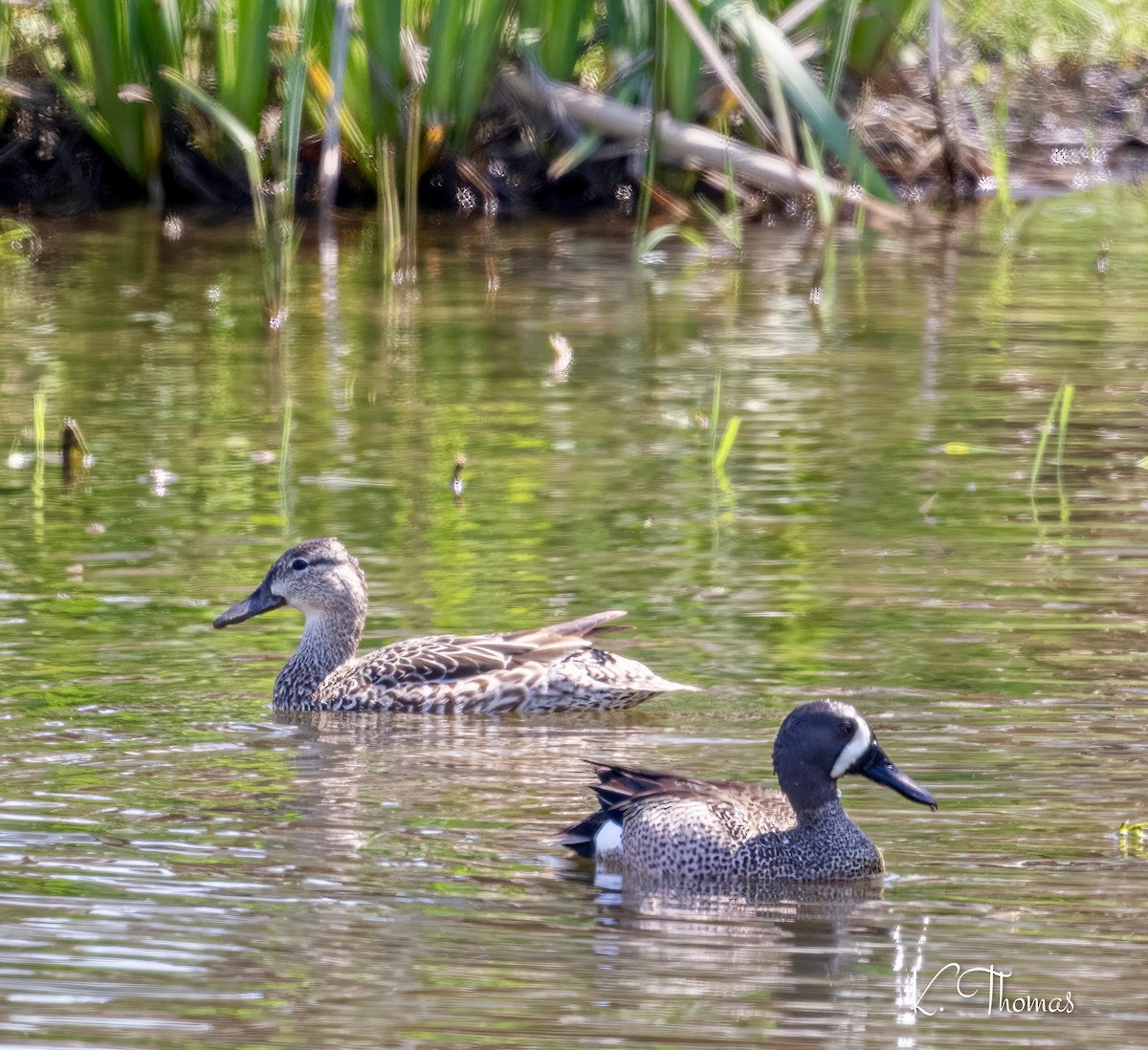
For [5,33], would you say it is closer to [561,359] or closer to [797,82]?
[561,359]

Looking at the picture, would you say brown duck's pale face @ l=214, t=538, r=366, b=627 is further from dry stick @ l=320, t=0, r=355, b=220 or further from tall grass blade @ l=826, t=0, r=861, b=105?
dry stick @ l=320, t=0, r=355, b=220

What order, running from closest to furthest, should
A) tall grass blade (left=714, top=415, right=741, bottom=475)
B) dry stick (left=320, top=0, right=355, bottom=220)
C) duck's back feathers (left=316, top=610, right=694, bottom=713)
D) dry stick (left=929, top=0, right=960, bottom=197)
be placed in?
duck's back feathers (left=316, top=610, right=694, bottom=713), tall grass blade (left=714, top=415, right=741, bottom=475), dry stick (left=320, top=0, right=355, bottom=220), dry stick (left=929, top=0, right=960, bottom=197)

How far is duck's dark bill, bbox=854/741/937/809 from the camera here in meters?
6.35

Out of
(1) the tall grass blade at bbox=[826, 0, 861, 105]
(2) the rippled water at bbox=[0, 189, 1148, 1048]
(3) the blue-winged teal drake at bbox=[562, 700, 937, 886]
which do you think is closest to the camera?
(2) the rippled water at bbox=[0, 189, 1148, 1048]

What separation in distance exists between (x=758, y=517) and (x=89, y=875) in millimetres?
4420

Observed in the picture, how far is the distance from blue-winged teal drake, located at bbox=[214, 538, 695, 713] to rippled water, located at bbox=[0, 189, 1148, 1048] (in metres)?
0.12

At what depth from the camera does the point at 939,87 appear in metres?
17.1

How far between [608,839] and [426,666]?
6.58 feet

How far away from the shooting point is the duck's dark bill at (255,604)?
8594 mm

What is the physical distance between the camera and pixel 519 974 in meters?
5.34

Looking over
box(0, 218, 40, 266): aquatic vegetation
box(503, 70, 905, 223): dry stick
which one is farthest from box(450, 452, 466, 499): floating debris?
box(0, 218, 40, 266): aquatic vegetation

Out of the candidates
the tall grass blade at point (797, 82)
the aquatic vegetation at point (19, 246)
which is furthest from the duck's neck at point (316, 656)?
the aquatic vegetation at point (19, 246)

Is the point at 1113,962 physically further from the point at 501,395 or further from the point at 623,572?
the point at 501,395

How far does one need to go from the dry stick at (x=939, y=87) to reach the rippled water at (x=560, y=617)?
1.32 metres
